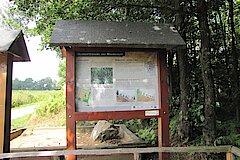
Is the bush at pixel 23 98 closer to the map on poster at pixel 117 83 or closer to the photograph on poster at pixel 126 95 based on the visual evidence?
the map on poster at pixel 117 83

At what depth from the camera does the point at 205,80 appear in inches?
161

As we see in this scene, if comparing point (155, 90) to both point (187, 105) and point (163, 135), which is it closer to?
point (163, 135)

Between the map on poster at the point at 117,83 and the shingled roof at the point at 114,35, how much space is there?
30cm

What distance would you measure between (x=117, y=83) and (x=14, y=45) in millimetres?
1678

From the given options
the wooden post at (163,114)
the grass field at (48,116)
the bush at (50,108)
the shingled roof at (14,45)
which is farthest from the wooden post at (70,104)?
the bush at (50,108)

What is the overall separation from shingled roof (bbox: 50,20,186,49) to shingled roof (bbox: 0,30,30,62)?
0.60 meters

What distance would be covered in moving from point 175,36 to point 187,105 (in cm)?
209

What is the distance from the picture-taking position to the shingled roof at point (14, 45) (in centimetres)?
319

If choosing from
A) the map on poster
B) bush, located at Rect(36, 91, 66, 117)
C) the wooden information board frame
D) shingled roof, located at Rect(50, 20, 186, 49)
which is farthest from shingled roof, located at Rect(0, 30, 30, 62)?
bush, located at Rect(36, 91, 66, 117)

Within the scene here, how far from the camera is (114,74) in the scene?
11.6ft

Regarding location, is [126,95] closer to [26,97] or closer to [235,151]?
[235,151]

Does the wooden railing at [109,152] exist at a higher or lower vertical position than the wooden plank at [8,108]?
lower

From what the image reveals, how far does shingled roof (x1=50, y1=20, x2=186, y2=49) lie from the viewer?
3266mm

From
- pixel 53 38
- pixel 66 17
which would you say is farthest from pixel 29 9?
pixel 53 38
